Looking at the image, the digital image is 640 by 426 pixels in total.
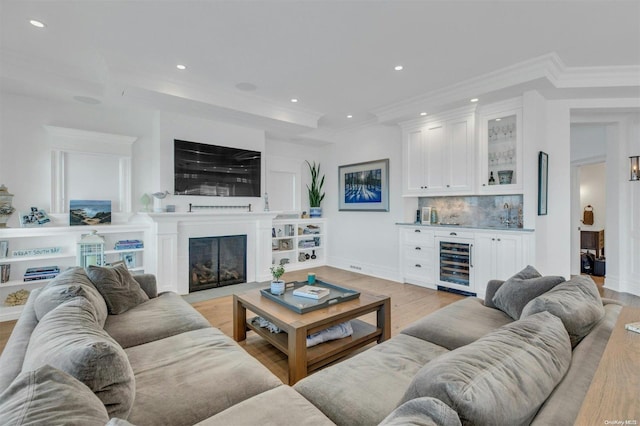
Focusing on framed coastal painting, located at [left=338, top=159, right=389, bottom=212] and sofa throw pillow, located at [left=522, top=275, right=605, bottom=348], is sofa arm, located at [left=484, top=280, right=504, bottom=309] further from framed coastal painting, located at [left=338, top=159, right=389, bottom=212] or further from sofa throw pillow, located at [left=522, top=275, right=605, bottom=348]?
framed coastal painting, located at [left=338, top=159, right=389, bottom=212]

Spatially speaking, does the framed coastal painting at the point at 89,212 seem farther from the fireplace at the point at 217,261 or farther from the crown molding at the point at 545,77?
the crown molding at the point at 545,77

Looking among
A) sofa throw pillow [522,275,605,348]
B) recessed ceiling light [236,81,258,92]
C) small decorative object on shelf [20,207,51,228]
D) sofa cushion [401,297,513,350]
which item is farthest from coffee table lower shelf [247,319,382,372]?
small decorative object on shelf [20,207,51,228]

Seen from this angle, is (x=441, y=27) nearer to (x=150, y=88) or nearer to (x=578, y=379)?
(x=578, y=379)

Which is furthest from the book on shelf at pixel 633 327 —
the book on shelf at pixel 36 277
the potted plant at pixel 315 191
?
the potted plant at pixel 315 191

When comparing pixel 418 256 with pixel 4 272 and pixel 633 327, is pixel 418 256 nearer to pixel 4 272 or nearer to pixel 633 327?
pixel 633 327

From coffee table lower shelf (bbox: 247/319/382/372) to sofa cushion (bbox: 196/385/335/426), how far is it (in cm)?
88

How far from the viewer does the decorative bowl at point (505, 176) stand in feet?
13.2

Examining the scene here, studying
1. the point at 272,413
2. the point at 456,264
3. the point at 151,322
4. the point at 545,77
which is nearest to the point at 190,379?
the point at 272,413

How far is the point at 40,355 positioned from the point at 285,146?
5474mm

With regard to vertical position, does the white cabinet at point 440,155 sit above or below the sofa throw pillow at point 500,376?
above

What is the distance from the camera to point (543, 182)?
3844 mm

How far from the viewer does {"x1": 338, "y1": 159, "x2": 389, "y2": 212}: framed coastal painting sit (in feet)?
18.0

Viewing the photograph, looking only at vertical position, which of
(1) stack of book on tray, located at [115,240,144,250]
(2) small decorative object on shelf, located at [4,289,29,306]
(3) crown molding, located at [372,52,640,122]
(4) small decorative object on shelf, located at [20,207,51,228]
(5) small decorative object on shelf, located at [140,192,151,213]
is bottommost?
(2) small decorative object on shelf, located at [4,289,29,306]

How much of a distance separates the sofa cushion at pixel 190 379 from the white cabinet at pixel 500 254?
347 centimetres
